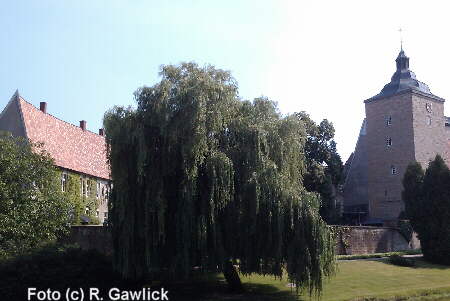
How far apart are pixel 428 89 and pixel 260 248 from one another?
4048 cm

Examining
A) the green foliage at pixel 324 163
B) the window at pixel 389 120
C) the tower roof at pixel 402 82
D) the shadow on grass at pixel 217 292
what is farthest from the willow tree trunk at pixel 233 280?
the tower roof at pixel 402 82

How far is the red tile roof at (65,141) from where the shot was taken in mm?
36125

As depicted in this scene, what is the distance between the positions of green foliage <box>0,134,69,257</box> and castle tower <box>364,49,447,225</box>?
1327 inches

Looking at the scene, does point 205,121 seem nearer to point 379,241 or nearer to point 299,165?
point 299,165

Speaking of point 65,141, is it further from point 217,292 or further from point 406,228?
point 406,228

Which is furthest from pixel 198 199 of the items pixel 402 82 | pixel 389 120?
pixel 402 82

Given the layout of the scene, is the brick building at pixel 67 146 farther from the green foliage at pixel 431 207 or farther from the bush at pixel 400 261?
the green foliage at pixel 431 207

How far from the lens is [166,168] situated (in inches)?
743

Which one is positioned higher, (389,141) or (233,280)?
(389,141)

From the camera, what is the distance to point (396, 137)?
51.7 m

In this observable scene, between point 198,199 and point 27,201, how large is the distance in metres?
8.18

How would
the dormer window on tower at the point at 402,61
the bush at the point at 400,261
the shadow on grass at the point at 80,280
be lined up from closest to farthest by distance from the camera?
the shadow on grass at the point at 80,280, the bush at the point at 400,261, the dormer window on tower at the point at 402,61

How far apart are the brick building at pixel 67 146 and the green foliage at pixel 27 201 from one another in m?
7.96

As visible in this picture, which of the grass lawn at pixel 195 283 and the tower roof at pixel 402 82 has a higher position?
the tower roof at pixel 402 82
